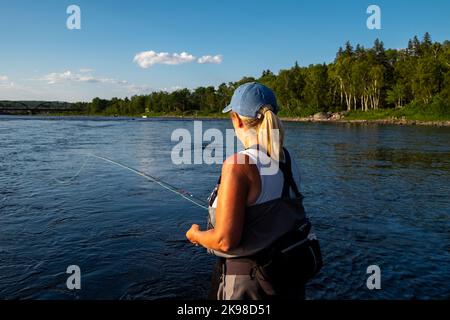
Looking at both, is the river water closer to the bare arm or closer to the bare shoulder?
the bare arm

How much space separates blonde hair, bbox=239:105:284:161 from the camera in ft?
10.2

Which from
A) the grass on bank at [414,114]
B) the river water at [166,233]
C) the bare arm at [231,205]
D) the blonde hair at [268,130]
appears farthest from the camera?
the grass on bank at [414,114]

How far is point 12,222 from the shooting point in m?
10.0

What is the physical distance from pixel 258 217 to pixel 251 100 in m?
0.93

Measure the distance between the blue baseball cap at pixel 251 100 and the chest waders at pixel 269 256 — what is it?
46cm

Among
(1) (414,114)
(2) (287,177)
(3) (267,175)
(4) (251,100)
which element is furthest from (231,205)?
(1) (414,114)

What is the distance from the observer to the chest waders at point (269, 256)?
10.2 feet

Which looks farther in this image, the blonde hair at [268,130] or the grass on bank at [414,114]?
the grass on bank at [414,114]

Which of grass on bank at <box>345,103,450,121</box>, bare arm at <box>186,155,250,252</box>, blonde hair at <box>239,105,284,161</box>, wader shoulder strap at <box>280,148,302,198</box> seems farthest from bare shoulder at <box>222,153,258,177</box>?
grass on bank at <box>345,103,450,121</box>

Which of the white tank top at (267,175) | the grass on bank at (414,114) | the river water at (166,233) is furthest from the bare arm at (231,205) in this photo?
the grass on bank at (414,114)

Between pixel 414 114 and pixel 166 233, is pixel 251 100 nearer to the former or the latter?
pixel 166 233

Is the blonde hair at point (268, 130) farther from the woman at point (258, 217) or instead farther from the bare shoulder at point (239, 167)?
the bare shoulder at point (239, 167)
